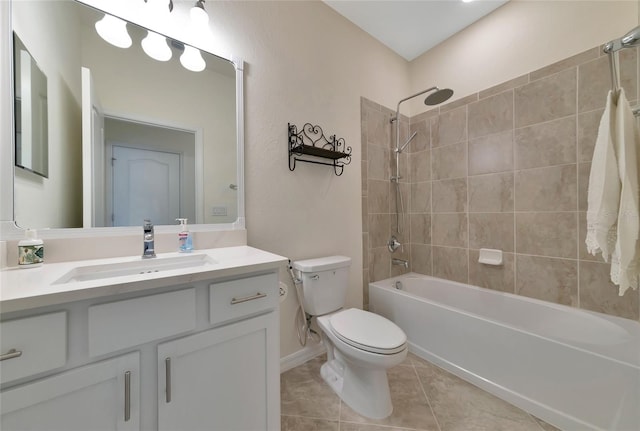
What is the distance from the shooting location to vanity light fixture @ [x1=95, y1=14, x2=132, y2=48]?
1071 millimetres

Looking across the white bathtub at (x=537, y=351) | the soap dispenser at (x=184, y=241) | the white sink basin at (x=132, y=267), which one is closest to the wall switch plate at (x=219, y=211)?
the soap dispenser at (x=184, y=241)

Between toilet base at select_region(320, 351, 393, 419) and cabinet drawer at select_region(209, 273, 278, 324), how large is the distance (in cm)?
73

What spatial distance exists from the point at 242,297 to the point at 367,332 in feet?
2.53

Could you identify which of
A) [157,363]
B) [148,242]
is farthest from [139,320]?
[148,242]

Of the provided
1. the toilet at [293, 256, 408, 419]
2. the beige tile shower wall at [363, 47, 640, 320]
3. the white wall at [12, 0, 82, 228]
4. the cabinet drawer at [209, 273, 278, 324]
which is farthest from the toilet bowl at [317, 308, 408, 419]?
the white wall at [12, 0, 82, 228]

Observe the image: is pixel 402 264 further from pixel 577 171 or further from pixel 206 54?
pixel 206 54

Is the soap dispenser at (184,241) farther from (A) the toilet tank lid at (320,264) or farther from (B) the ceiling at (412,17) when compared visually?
(B) the ceiling at (412,17)

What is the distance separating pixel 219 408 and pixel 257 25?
1.98 meters

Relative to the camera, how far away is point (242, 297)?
34.2 inches

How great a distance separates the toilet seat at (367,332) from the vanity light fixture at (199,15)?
1782 mm

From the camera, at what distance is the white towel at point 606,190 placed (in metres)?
0.94

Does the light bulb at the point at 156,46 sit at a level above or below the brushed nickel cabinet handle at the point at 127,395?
above

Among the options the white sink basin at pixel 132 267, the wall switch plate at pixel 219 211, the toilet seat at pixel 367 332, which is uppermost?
the wall switch plate at pixel 219 211

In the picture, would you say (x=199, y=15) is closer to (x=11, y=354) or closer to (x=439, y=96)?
(x=11, y=354)
